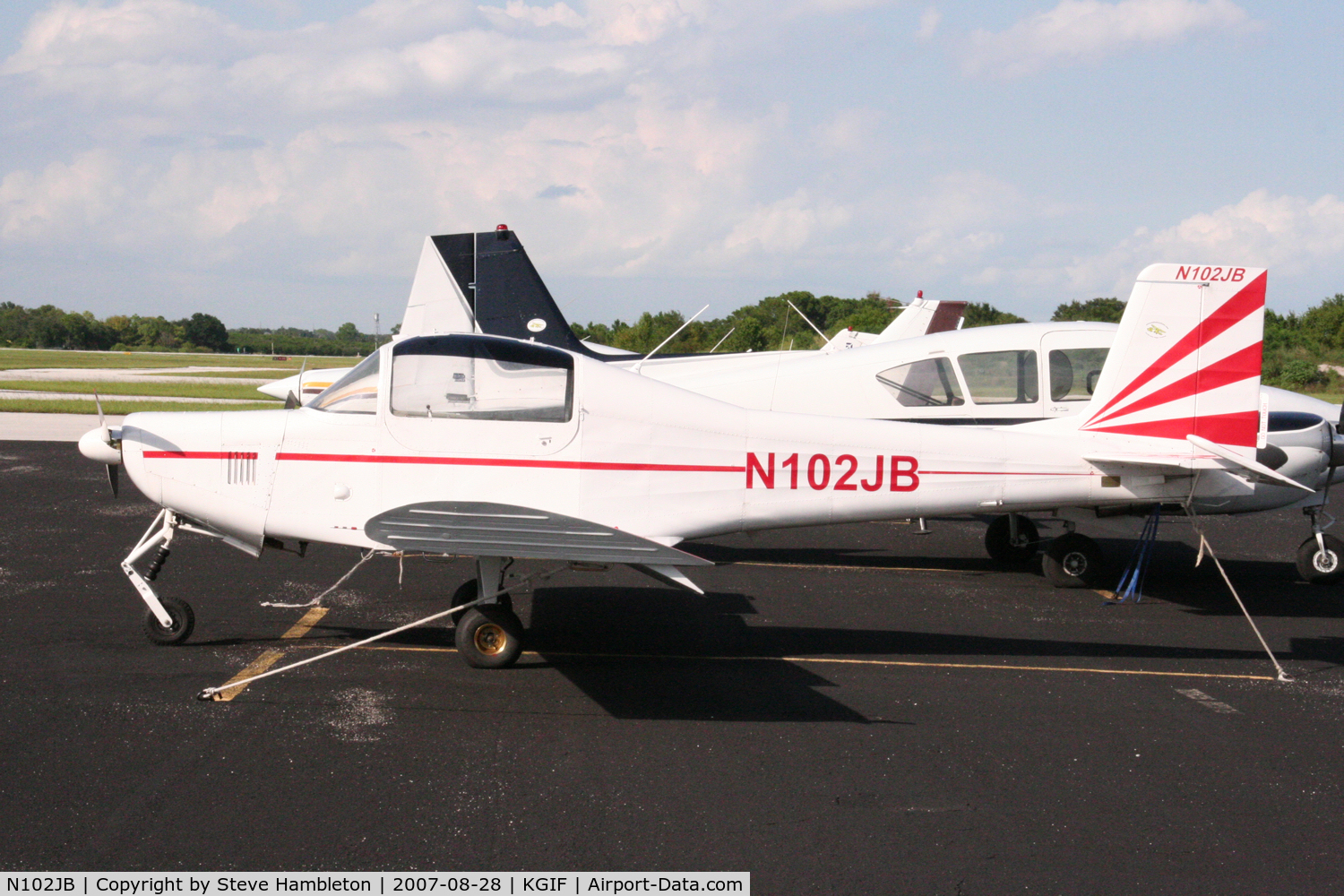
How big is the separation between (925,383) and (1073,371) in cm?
→ 138

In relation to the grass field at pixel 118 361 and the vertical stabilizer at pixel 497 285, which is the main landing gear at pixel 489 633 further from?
the grass field at pixel 118 361

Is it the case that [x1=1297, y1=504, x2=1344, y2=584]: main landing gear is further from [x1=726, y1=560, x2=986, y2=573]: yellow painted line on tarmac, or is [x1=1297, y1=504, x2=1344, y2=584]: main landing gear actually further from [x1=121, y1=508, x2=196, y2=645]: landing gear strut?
[x1=121, y1=508, x2=196, y2=645]: landing gear strut

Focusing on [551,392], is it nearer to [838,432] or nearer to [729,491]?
[729,491]

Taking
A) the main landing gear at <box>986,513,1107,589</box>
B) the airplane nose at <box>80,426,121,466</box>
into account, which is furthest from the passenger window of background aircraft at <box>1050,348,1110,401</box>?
the airplane nose at <box>80,426,121,466</box>

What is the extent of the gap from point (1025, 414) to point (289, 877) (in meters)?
7.67

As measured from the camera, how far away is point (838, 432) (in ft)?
21.7

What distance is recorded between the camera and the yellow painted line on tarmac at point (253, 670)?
5.71 metres

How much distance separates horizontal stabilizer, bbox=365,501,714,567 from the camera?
5375mm

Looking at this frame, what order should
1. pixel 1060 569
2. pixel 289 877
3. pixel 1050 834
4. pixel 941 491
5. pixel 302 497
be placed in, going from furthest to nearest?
pixel 1060 569
pixel 941 491
pixel 302 497
pixel 1050 834
pixel 289 877

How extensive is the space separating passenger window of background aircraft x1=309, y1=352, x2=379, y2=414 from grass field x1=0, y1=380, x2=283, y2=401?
90.6ft

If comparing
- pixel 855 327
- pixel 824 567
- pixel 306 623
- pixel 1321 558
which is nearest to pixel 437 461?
pixel 306 623

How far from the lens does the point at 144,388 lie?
125 feet

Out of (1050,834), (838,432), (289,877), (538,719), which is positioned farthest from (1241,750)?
(289,877)

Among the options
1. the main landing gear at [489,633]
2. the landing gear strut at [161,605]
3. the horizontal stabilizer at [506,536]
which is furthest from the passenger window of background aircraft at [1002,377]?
the landing gear strut at [161,605]
